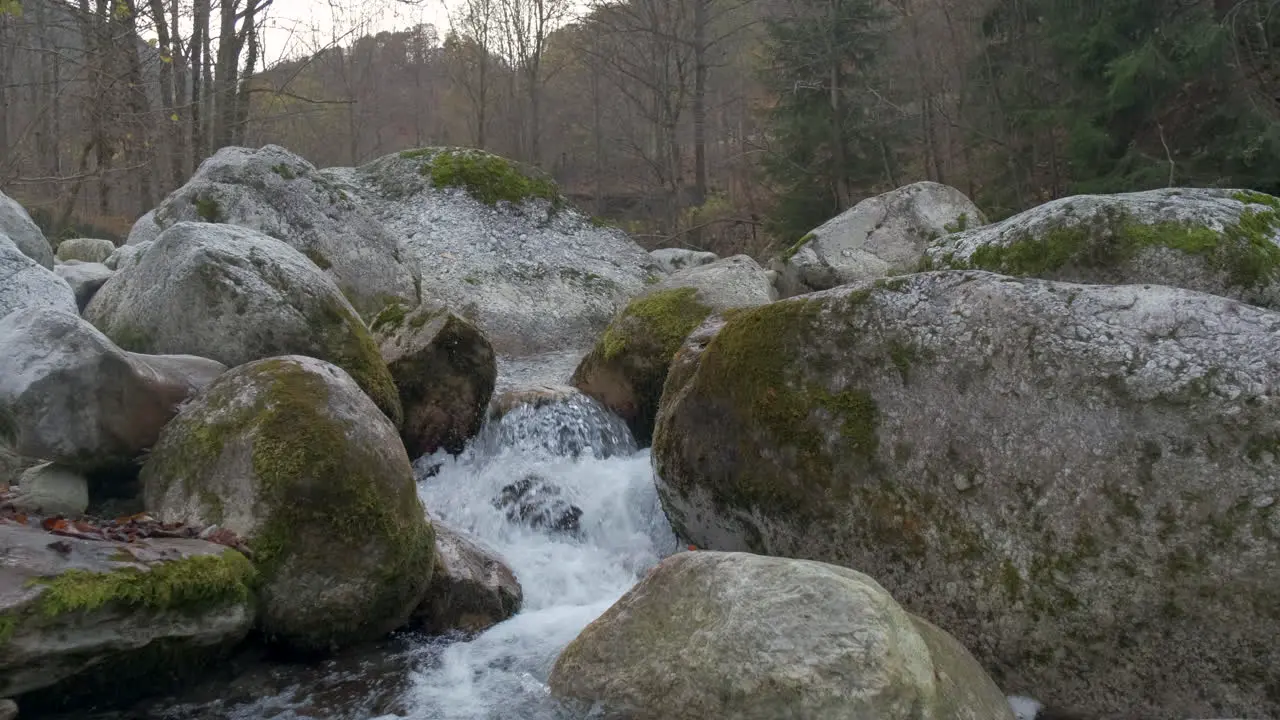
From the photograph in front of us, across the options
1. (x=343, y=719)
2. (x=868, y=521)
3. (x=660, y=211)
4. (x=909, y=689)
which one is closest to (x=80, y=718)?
(x=343, y=719)

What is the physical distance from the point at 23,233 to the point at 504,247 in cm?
578

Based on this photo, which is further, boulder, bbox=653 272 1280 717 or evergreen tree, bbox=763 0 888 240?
evergreen tree, bbox=763 0 888 240

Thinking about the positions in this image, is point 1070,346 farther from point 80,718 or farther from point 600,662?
point 80,718

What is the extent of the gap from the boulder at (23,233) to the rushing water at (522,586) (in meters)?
4.75

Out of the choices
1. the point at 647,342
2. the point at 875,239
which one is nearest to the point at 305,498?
the point at 647,342

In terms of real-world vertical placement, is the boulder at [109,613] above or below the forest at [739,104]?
below

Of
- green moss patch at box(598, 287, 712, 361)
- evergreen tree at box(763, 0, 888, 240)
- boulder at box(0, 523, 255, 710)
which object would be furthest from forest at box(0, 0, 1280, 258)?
green moss patch at box(598, 287, 712, 361)

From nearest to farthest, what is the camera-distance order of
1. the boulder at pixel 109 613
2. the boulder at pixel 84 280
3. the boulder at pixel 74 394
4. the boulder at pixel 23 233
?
1. the boulder at pixel 109 613
2. the boulder at pixel 74 394
3. the boulder at pixel 84 280
4. the boulder at pixel 23 233

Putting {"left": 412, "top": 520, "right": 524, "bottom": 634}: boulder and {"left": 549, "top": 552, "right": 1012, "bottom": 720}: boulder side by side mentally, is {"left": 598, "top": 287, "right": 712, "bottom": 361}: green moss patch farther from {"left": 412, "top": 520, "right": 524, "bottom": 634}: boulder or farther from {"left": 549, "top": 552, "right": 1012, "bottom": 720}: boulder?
{"left": 549, "top": 552, "right": 1012, "bottom": 720}: boulder

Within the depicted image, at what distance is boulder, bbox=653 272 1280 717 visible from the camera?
383 cm

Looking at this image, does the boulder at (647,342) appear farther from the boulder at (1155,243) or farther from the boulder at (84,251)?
the boulder at (84,251)

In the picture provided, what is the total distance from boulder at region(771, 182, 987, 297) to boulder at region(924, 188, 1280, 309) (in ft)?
15.2

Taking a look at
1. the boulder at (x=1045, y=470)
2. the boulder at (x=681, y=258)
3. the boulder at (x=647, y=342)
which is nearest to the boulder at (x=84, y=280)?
the boulder at (x=647, y=342)

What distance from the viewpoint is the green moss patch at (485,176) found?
1431cm
